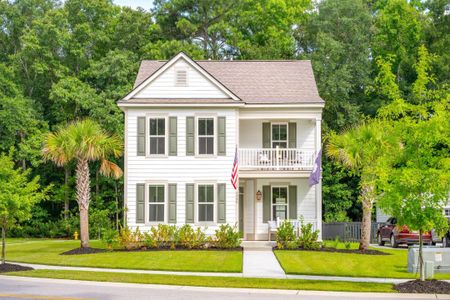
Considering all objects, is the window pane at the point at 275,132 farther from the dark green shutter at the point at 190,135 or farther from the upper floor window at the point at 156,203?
the upper floor window at the point at 156,203

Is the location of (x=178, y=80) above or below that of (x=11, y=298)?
above

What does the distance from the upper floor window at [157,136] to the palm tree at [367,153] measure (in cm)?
739

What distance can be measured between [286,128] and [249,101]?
2.63 m

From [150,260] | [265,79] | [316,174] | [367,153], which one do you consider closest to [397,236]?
[316,174]

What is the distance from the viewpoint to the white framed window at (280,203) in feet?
117

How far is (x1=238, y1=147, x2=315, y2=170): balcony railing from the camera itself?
111 ft

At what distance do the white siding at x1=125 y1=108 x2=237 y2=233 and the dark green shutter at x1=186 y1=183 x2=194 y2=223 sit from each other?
177 mm

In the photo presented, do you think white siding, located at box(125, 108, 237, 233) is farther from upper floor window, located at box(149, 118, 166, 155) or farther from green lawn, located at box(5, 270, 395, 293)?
green lawn, located at box(5, 270, 395, 293)

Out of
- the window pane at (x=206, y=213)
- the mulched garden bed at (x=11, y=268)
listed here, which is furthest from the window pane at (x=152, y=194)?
the mulched garden bed at (x=11, y=268)

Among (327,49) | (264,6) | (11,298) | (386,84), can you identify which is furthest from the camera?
(264,6)

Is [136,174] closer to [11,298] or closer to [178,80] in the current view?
[178,80]

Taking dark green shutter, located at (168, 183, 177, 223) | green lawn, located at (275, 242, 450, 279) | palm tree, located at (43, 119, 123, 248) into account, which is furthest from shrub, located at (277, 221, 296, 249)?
palm tree, located at (43, 119, 123, 248)

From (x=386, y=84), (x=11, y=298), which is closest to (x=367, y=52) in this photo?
(x=386, y=84)

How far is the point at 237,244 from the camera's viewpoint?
1213 inches
